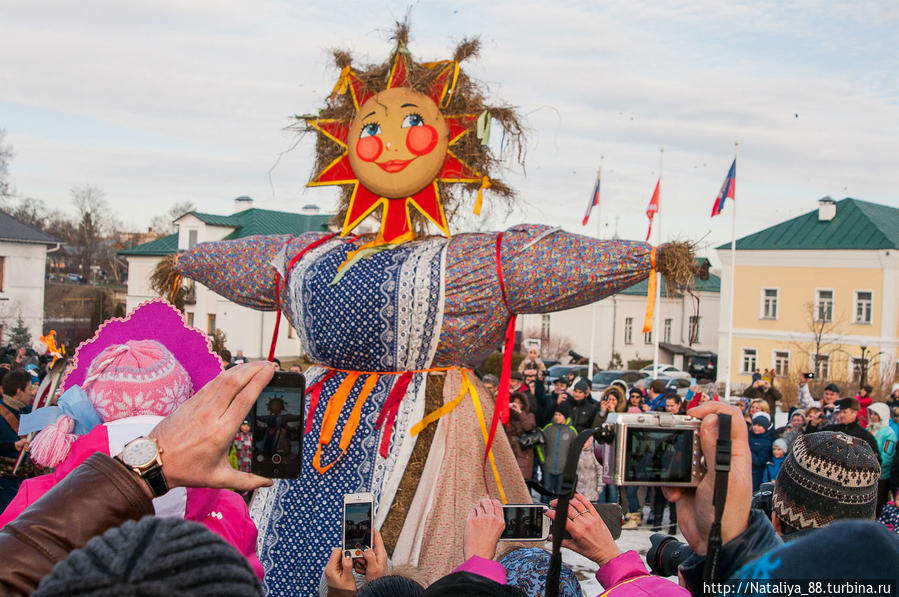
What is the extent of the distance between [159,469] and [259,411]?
851mm

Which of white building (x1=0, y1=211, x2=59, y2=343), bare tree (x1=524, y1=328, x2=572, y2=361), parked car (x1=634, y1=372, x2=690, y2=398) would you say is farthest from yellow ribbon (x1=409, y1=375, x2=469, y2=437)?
bare tree (x1=524, y1=328, x2=572, y2=361)

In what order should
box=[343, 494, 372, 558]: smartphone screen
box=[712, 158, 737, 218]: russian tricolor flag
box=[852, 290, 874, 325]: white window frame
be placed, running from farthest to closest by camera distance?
box=[852, 290, 874, 325]: white window frame
box=[712, 158, 737, 218]: russian tricolor flag
box=[343, 494, 372, 558]: smartphone screen

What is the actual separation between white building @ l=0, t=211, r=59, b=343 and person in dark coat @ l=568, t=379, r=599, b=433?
929 inches

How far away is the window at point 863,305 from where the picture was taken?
27625mm

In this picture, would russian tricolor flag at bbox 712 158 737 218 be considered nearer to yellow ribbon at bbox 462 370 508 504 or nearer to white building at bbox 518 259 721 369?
yellow ribbon at bbox 462 370 508 504

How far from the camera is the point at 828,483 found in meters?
2.08

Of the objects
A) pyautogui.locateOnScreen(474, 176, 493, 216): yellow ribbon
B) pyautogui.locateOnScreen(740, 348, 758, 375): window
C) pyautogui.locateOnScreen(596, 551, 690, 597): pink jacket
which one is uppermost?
pyautogui.locateOnScreen(474, 176, 493, 216): yellow ribbon

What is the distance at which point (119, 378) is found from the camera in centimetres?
240

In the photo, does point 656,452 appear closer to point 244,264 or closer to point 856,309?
point 244,264

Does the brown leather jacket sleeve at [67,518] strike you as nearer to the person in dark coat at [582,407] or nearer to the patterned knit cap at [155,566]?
the patterned knit cap at [155,566]

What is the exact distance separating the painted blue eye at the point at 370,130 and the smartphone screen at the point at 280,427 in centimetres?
230

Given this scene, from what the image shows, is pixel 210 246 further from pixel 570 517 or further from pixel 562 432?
pixel 562 432

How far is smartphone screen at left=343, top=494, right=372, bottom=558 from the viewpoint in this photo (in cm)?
254

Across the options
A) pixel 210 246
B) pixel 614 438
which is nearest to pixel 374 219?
pixel 210 246
